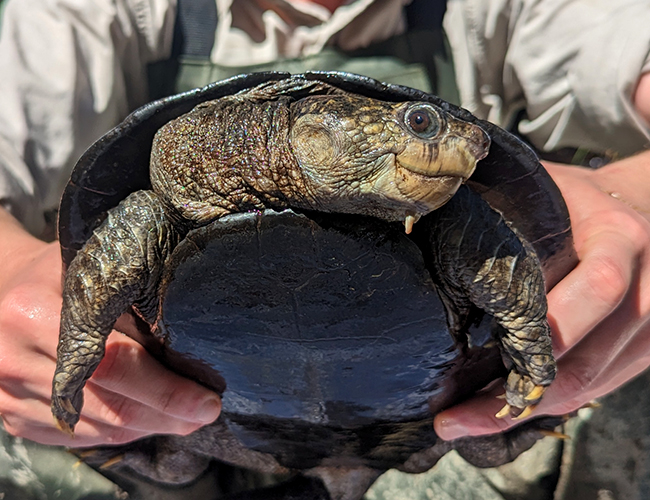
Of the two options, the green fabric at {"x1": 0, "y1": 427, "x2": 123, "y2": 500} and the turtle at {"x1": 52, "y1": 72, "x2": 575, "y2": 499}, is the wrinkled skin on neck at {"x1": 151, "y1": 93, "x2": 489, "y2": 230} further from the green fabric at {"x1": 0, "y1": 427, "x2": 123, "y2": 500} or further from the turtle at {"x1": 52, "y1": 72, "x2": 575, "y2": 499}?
the green fabric at {"x1": 0, "y1": 427, "x2": 123, "y2": 500}

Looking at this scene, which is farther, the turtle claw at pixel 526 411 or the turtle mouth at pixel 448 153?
the turtle claw at pixel 526 411

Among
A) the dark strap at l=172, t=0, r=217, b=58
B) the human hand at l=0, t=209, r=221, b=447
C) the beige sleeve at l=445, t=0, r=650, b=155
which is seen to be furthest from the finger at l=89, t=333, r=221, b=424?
the beige sleeve at l=445, t=0, r=650, b=155

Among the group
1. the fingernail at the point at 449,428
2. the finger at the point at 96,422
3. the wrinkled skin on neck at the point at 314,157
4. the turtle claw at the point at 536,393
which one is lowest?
the finger at the point at 96,422

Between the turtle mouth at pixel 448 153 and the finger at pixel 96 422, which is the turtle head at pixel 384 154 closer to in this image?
the turtle mouth at pixel 448 153

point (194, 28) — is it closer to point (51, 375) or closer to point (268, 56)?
point (268, 56)

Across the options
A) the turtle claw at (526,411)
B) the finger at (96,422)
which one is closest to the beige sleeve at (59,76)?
the finger at (96,422)

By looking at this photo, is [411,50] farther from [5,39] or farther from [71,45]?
[5,39]
